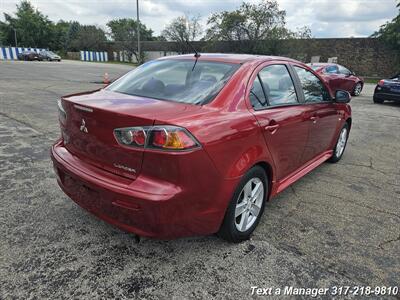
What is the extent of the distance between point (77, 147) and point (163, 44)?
4815 centimetres

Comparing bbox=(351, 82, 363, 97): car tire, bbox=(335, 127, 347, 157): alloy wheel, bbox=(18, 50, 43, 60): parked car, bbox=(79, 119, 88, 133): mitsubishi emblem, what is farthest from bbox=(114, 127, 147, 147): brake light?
bbox=(18, 50, 43, 60): parked car

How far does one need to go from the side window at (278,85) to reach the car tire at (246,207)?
0.75 meters

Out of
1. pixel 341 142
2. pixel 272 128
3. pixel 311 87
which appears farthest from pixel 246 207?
pixel 341 142

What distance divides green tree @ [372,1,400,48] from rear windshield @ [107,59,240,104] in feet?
99.6

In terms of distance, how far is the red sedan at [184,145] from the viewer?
2.00 meters

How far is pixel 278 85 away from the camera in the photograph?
3119mm

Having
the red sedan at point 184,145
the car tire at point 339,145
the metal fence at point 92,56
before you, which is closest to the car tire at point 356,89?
the car tire at point 339,145

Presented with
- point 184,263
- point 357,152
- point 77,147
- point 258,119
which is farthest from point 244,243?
point 357,152

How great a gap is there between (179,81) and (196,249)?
1460 mm

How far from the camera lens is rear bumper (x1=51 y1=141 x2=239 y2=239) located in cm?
199

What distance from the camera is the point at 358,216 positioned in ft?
10.6

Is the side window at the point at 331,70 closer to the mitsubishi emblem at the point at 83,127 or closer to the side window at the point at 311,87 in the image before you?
the side window at the point at 311,87

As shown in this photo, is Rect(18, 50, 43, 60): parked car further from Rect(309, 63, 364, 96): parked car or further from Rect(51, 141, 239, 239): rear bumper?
Rect(51, 141, 239, 239): rear bumper

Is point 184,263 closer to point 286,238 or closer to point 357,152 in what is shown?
point 286,238
